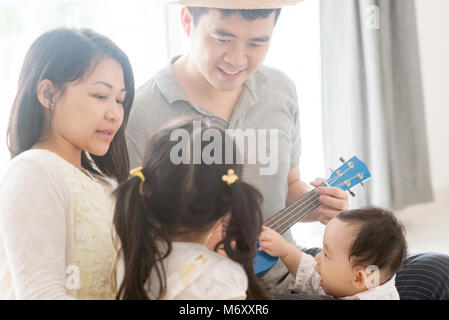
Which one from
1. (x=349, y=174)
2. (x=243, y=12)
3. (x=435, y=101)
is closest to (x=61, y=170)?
(x=243, y=12)

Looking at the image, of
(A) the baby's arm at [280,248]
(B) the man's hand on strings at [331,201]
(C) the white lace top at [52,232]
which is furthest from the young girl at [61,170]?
(B) the man's hand on strings at [331,201]

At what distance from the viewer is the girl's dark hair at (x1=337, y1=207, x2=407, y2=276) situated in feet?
2.40

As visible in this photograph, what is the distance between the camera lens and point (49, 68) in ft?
2.10

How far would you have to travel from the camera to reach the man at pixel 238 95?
72 centimetres

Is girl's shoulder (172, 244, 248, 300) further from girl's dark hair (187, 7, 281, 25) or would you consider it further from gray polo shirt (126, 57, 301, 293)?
girl's dark hair (187, 7, 281, 25)

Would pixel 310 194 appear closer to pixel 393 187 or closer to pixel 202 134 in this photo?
pixel 393 187

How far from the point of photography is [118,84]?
0.67 meters

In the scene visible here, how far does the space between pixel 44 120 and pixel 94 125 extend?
0.07 meters

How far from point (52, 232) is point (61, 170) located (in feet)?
0.28

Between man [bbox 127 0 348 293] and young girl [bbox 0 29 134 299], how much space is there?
76 mm

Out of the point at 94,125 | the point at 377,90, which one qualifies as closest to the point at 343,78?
the point at 377,90

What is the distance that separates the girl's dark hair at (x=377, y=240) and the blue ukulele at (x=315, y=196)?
0.18ft

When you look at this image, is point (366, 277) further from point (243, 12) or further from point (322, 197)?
point (243, 12)

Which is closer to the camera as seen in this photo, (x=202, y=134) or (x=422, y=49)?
(x=202, y=134)
